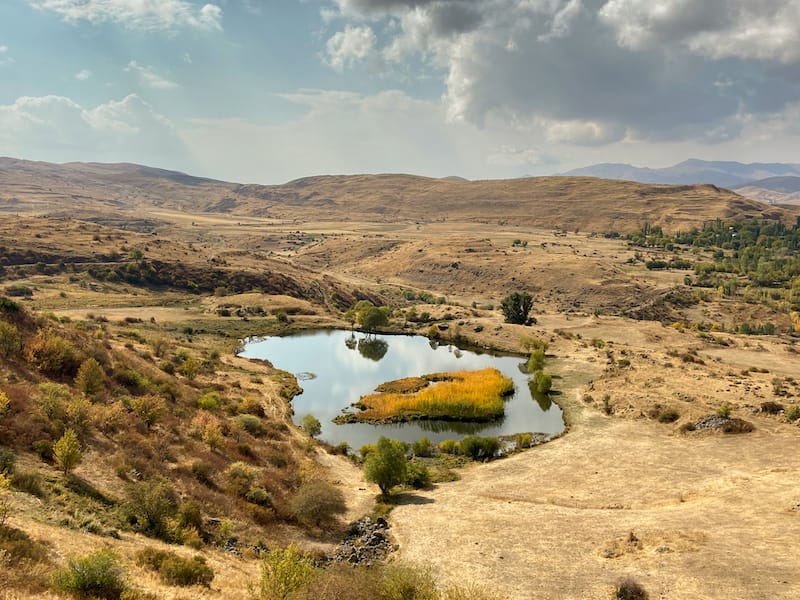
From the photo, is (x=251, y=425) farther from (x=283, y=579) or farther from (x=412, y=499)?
(x=283, y=579)

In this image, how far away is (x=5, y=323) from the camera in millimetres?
39375

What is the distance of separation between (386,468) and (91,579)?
2434 cm

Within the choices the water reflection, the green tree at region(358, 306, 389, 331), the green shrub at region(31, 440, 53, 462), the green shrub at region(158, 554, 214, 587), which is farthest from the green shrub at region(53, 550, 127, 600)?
the green tree at region(358, 306, 389, 331)

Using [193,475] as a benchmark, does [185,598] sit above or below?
above

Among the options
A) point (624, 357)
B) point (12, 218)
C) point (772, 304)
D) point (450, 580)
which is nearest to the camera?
point (450, 580)

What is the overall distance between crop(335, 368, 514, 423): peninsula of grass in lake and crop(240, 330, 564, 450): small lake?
4.46 ft

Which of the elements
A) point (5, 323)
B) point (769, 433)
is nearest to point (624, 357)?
point (769, 433)

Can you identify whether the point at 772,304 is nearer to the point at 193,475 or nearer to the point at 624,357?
the point at 624,357

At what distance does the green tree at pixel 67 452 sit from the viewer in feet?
88.0

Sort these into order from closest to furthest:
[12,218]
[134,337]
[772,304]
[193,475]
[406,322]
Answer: [193,475] < [134,337] < [406,322] < [772,304] < [12,218]

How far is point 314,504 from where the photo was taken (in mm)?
33625

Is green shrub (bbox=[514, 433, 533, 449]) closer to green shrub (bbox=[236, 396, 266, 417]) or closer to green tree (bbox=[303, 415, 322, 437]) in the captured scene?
green tree (bbox=[303, 415, 322, 437])

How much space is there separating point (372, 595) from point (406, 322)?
322 ft

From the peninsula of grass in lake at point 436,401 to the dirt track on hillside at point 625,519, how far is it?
14974 millimetres
